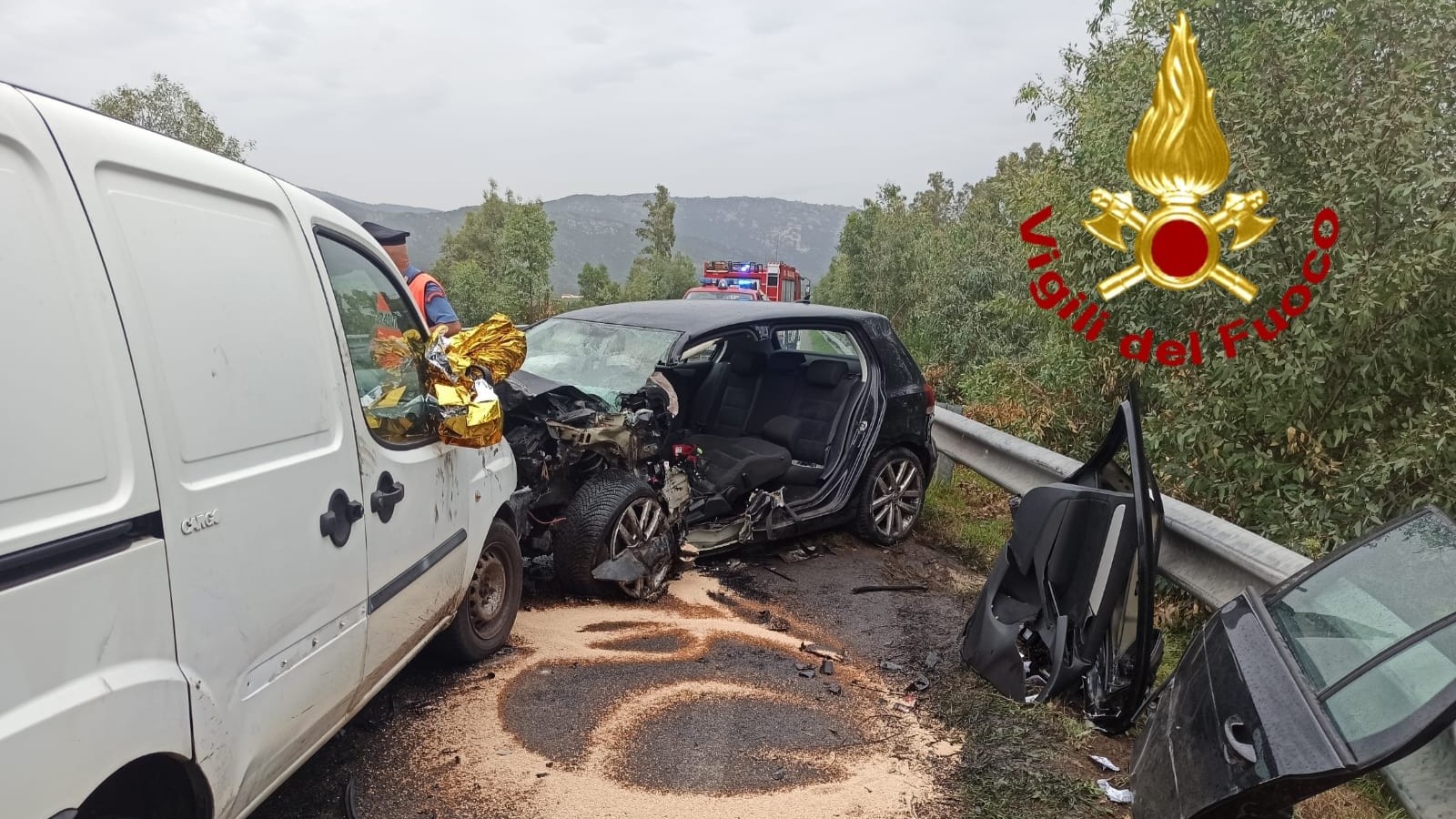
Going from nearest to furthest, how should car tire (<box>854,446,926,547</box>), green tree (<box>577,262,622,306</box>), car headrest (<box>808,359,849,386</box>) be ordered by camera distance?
car tire (<box>854,446,926,547</box>)
car headrest (<box>808,359,849,386</box>)
green tree (<box>577,262,622,306</box>)

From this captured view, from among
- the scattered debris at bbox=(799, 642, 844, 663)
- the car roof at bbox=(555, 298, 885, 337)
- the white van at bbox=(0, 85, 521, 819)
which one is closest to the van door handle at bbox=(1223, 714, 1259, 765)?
the scattered debris at bbox=(799, 642, 844, 663)

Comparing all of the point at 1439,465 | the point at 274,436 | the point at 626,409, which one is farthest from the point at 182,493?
the point at 1439,465

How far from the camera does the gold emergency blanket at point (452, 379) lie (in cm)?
297

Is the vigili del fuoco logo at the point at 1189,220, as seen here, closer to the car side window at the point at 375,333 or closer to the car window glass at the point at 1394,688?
the car window glass at the point at 1394,688

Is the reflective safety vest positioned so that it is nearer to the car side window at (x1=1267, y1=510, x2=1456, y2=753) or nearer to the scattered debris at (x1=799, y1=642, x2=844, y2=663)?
the scattered debris at (x1=799, y1=642, x2=844, y2=663)

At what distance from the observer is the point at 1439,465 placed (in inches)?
151

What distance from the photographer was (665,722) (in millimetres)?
3408

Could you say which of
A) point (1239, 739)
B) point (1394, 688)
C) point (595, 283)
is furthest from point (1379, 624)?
point (595, 283)

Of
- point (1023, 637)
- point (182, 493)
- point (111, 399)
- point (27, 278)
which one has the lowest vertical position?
point (1023, 637)

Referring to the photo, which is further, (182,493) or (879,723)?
(879,723)

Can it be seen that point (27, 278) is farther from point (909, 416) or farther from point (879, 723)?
point (909, 416)

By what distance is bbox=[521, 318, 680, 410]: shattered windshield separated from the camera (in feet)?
16.6

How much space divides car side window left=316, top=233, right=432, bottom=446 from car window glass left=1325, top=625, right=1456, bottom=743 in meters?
2.62

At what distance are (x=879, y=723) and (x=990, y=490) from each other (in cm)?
416
